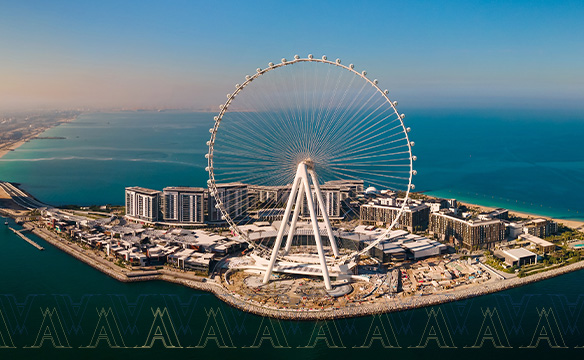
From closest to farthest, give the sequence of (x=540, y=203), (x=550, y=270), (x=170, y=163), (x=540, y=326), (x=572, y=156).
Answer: (x=540, y=326) < (x=550, y=270) < (x=540, y=203) < (x=170, y=163) < (x=572, y=156)

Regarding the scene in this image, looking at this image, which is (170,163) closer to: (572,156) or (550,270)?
(550,270)

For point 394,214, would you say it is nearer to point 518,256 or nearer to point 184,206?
point 518,256

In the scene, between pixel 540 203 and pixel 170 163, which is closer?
pixel 540 203

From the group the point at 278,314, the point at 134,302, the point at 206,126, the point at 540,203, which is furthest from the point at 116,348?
the point at 206,126

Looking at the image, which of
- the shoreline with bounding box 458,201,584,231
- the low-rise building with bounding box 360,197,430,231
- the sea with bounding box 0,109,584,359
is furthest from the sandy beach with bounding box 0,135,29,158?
the shoreline with bounding box 458,201,584,231

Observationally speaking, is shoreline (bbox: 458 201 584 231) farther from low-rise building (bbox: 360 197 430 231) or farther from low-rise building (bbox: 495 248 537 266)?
low-rise building (bbox: 495 248 537 266)

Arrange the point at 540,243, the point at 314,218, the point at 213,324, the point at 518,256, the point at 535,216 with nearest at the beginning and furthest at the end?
the point at 213,324, the point at 314,218, the point at 518,256, the point at 540,243, the point at 535,216

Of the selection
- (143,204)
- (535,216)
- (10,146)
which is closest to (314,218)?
(143,204)

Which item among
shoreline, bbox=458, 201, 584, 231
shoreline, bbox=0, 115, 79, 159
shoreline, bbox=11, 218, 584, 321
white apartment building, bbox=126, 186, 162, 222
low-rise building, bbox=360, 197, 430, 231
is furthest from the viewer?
shoreline, bbox=0, 115, 79, 159
